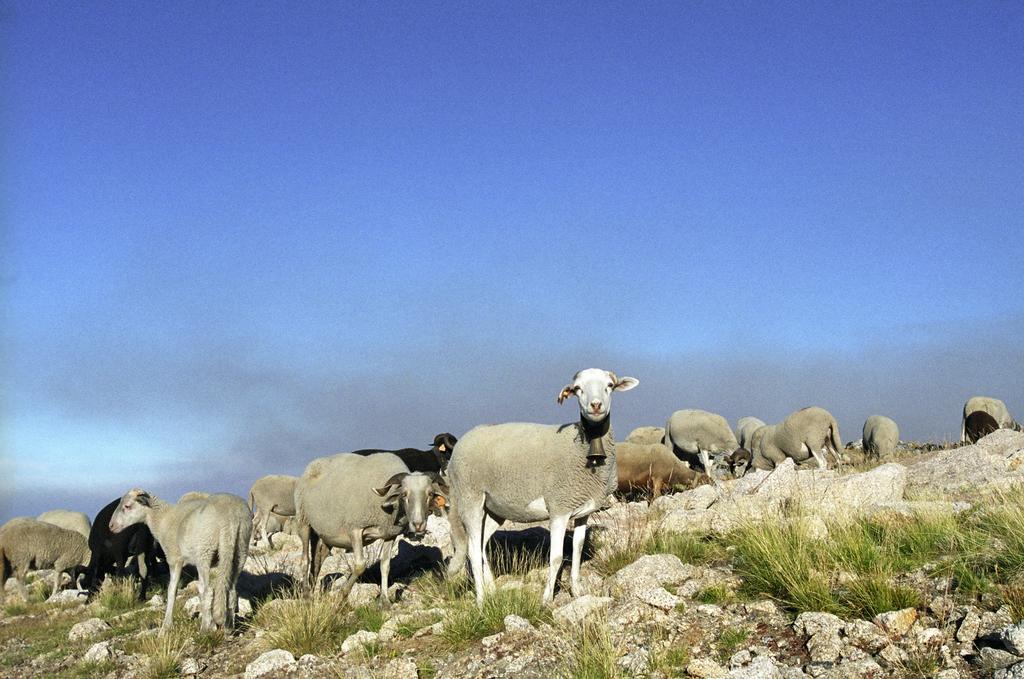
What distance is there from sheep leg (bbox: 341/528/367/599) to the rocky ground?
317 millimetres

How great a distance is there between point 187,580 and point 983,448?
18.5 m

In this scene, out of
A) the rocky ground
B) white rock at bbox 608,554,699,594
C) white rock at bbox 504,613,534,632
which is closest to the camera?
the rocky ground

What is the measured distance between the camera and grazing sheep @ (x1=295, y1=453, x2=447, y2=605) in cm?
1396

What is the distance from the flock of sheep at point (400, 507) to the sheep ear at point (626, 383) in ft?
0.04

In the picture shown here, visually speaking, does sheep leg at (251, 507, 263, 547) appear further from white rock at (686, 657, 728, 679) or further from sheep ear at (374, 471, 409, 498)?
white rock at (686, 657, 728, 679)

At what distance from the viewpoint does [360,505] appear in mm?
14984

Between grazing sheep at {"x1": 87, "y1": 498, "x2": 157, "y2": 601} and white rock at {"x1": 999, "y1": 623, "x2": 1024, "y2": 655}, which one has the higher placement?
white rock at {"x1": 999, "y1": 623, "x2": 1024, "y2": 655}

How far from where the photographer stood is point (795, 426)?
28.2 meters

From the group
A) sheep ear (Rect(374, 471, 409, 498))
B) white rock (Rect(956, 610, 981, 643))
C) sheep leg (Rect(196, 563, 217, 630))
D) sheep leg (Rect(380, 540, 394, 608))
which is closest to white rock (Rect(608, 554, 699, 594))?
white rock (Rect(956, 610, 981, 643))

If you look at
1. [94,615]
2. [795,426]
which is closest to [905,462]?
[795,426]

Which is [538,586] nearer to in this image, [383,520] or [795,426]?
[383,520]

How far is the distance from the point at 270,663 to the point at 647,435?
24735 millimetres

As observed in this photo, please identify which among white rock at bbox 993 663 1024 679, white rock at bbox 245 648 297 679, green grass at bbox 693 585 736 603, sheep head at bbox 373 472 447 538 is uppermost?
sheep head at bbox 373 472 447 538

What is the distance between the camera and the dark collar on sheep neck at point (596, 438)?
11484 millimetres
